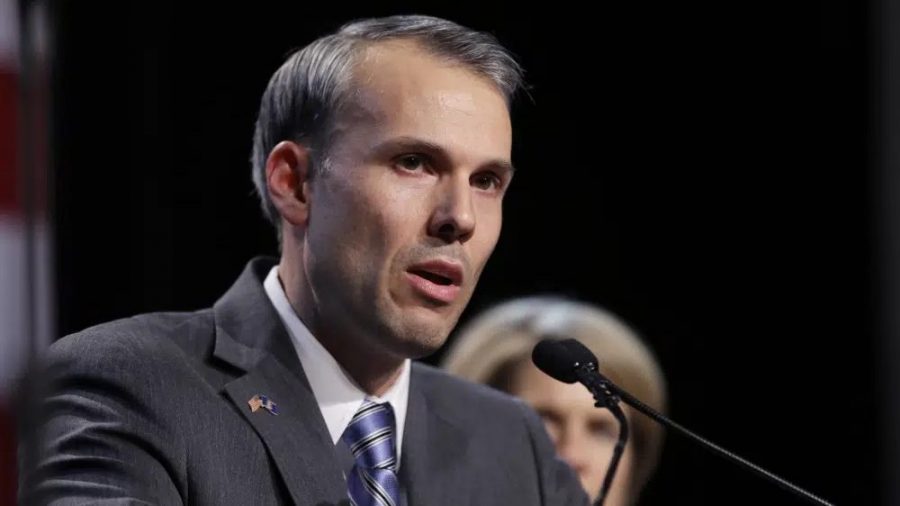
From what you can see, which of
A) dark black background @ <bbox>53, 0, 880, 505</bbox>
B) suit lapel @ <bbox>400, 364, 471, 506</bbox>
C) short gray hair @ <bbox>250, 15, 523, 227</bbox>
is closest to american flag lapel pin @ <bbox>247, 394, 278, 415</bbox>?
suit lapel @ <bbox>400, 364, 471, 506</bbox>

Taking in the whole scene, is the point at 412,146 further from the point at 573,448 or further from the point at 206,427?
the point at 573,448

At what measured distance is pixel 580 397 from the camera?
291cm

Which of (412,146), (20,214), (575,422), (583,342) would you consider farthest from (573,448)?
A: (20,214)

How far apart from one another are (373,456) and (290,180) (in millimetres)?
461

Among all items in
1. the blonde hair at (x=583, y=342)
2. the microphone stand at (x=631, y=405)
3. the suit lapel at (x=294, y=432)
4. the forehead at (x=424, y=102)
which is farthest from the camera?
the blonde hair at (x=583, y=342)

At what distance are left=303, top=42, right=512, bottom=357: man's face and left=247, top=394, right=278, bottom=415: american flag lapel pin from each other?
17 centimetres

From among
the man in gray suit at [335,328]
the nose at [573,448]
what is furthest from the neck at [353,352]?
the nose at [573,448]

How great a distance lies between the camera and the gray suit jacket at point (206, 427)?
1.71 meters

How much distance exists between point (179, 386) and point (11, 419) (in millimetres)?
790

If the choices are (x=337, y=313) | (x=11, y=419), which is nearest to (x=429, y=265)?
(x=337, y=313)

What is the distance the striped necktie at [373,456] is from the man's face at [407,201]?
0.43 ft

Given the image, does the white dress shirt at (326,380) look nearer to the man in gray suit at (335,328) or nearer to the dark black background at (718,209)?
the man in gray suit at (335,328)

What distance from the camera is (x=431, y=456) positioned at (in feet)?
6.92

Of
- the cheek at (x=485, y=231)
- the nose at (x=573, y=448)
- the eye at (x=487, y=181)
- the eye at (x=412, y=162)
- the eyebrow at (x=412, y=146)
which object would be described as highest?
the eyebrow at (x=412, y=146)
